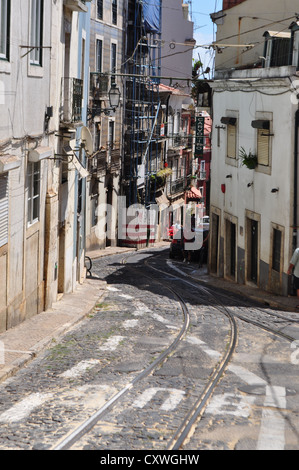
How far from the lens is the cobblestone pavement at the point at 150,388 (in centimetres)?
838

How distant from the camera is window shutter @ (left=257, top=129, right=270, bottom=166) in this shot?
936 inches

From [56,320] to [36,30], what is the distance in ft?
19.6

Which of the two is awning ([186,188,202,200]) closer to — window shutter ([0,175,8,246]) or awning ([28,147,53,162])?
awning ([28,147,53,162])

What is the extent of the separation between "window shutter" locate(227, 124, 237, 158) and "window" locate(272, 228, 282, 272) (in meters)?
5.49

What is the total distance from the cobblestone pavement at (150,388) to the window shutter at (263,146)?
8.39 meters

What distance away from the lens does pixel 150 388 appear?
34.4ft

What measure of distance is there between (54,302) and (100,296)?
182 cm

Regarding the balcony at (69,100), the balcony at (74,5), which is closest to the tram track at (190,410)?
the balcony at (69,100)

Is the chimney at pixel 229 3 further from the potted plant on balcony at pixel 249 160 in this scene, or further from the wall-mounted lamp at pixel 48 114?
the wall-mounted lamp at pixel 48 114

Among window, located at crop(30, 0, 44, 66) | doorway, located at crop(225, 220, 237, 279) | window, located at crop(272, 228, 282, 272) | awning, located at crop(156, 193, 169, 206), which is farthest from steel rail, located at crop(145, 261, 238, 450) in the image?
awning, located at crop(156, 193, 169, 206)

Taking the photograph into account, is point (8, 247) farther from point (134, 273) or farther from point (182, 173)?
point (182, 173)

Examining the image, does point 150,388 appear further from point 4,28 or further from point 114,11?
point 114,11

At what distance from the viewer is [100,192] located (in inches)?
1620
